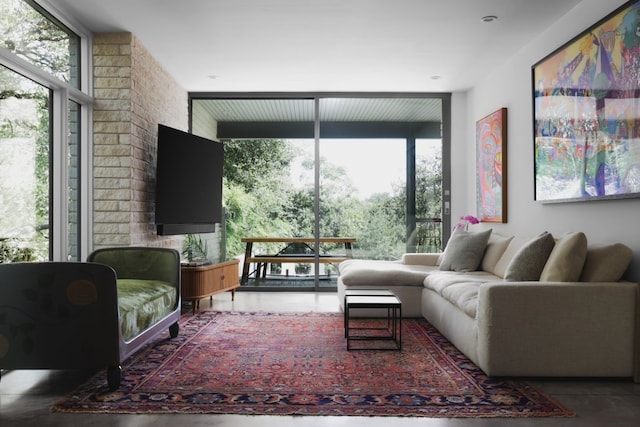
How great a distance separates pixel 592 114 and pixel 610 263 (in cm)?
113

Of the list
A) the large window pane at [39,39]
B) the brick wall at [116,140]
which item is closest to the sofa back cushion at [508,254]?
the brick wall at [116,140]

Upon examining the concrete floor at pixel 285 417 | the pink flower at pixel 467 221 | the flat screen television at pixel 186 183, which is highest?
the flat screen television at pixel 186 183

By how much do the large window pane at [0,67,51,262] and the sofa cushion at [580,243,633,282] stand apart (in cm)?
368

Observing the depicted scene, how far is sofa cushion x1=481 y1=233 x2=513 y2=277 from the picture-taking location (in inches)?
200

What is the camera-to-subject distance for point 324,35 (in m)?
4.79

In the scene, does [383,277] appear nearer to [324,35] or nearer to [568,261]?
[568,261]

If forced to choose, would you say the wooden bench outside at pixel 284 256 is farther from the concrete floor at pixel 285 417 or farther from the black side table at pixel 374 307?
the concrete floor at pixel 285 417

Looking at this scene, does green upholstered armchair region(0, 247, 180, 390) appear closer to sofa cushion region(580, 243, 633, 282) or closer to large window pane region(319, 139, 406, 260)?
sofa cushion region(580, 243, 633, 282)

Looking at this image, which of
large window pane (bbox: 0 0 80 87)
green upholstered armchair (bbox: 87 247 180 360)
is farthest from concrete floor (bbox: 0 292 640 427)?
large window pane (bbox: 0 0 80 87)

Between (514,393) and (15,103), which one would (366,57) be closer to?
(15,103)

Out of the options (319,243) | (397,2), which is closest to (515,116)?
(397,2)

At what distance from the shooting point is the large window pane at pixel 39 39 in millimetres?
3631

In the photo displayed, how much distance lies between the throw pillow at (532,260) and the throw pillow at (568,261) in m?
0.16

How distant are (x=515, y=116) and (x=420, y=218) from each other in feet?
6.91
